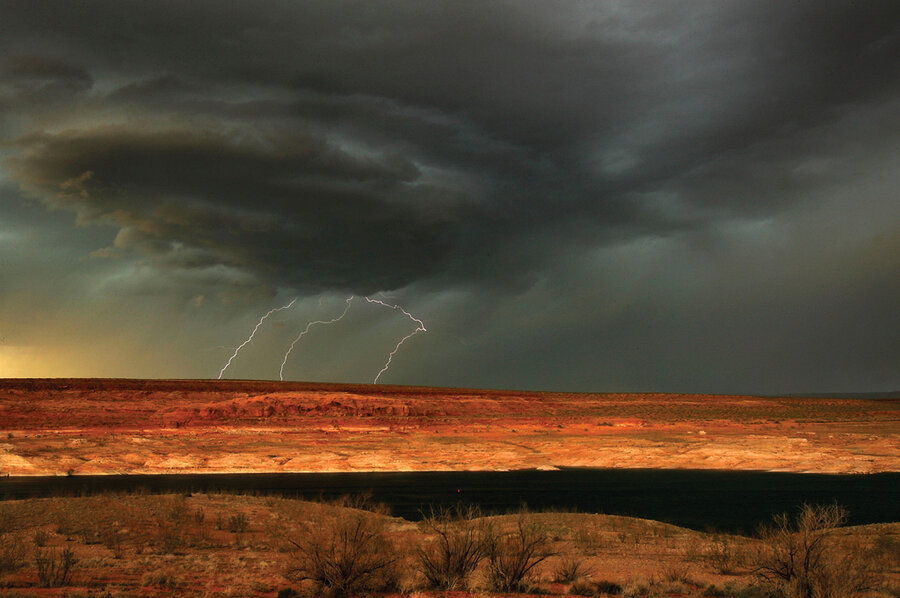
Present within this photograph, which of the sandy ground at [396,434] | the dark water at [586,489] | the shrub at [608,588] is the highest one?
the shrub at [608,588]

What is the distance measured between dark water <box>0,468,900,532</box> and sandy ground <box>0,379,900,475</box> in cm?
246

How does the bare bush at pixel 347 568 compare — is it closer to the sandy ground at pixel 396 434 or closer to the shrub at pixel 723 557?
the shrub at pixel 723 557

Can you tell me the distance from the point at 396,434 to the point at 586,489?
25008mm

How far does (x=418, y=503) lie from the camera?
113 ft

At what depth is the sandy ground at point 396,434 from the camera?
49.2m

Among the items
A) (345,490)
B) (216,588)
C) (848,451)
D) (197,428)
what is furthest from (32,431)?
(848,451)

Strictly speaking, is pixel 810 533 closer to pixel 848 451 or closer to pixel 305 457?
pixel 305 457

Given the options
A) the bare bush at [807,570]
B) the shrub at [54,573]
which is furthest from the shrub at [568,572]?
the shrub at [54,573]

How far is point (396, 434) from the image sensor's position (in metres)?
62.0

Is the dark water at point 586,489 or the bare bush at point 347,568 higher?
the bare bush at point 347,568

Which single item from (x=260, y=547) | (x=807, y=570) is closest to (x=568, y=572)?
(x=807, y=570)

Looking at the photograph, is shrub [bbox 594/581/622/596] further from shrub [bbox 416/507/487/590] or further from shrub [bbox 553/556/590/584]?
shrub [bbox 416/507/487/590]

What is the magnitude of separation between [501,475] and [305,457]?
14.7 metres

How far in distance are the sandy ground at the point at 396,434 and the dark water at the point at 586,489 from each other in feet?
8.06
